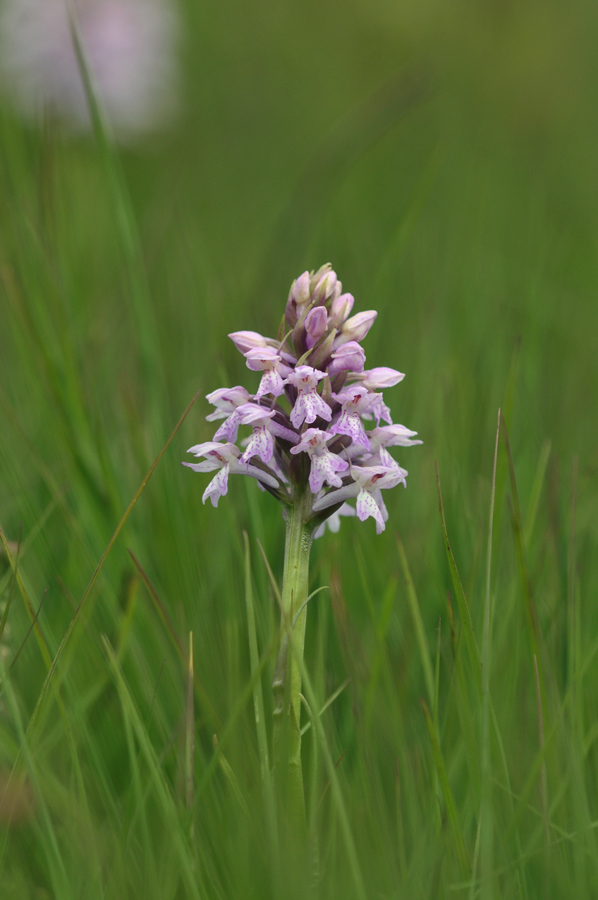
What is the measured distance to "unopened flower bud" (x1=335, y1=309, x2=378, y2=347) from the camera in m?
1.53

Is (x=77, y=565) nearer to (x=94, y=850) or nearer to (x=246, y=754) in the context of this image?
(x=246, y=754)

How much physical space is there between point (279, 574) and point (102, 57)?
693cm

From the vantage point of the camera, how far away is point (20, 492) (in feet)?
5.74

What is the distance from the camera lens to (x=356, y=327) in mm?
1538

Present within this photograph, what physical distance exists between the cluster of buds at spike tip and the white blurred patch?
5409 mm

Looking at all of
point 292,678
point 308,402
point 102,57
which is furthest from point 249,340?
point 102,57

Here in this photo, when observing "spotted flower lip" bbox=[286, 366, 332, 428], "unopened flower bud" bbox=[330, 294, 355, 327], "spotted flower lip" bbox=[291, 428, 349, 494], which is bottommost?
"spotted flower lip" bbox=[291, 428, 349, 494]

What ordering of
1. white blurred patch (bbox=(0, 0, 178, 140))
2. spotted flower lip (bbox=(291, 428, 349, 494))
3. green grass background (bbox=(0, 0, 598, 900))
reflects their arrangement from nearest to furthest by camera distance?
1. green grass background (bbox=(0, 0, 598, 900))
2. spotted flower lip (bbox=(291, 428, 349, 494))
3. white blurred patch (bbox=(0, 0, 178, 140))

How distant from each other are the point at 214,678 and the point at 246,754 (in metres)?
0.21

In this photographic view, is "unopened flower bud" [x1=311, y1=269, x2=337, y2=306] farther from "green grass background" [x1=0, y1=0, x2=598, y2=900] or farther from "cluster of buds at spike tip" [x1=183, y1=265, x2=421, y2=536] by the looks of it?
"green grass background" [x1=0, y1=0, x2=598, y2=900]

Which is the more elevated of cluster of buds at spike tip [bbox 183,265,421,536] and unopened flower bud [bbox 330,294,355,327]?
unopened flower bud [bbox 330,294,355,327]

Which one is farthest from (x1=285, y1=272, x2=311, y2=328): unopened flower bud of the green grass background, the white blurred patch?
the white blurred patch

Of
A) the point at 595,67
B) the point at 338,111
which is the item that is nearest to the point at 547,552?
the point at 338,111

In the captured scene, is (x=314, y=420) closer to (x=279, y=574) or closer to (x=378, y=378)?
(x=378, y=378)
